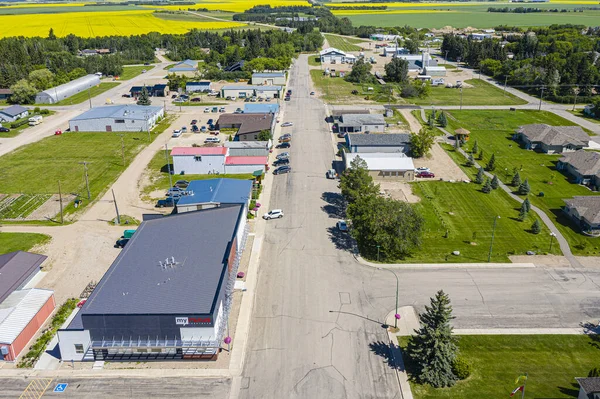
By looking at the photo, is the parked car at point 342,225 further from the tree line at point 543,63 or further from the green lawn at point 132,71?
the green lawn at point 132,71

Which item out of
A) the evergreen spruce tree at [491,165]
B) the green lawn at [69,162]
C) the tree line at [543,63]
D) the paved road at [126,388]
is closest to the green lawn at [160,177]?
the green lawn at [69,162]

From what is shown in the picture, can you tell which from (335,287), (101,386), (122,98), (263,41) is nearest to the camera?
(101,386)

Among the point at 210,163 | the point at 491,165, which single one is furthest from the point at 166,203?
the point at 491,165

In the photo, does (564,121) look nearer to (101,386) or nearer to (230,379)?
(230,379)

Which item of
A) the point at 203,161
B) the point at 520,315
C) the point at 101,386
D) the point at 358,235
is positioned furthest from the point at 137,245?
the point at 520,315

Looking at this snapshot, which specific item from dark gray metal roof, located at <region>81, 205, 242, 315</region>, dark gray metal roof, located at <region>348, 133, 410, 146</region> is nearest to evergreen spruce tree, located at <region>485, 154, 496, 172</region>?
dark gray metal roof, located at <region>348, 133, 410, 146</region>

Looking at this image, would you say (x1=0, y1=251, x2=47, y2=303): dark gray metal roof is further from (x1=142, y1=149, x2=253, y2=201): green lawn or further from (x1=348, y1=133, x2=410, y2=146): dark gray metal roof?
(x1=348, y1=133, x2=410, y2=146): dark gray metal roof
